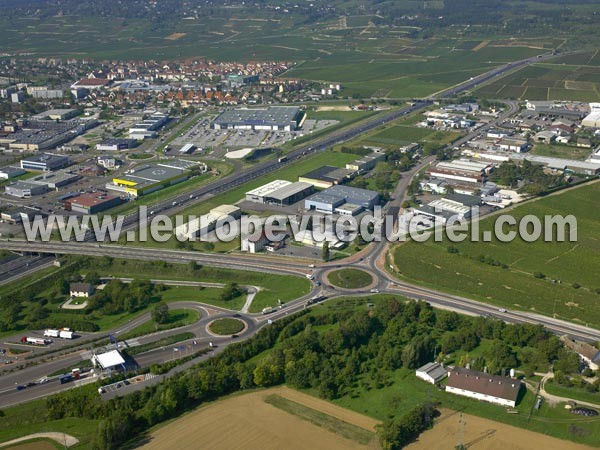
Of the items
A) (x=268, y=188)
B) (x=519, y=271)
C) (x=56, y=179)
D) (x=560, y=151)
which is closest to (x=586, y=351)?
(x=519, y=271)

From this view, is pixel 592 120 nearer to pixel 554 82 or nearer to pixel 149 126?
pixel 554 82

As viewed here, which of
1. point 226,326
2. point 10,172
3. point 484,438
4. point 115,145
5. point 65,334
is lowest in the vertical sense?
point 484,438

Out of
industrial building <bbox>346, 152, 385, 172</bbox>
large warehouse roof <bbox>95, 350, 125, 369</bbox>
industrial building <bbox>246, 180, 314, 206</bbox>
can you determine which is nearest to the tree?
large warehouse roof <bbox>95, 350, 125, 369</bbox>

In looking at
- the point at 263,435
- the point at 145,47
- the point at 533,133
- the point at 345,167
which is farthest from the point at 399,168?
the point at 145,47

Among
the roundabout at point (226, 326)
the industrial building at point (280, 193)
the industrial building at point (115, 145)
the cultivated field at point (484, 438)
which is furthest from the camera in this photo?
the industrial building at point (115, 145)

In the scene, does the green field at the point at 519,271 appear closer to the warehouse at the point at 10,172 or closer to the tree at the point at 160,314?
the tree at the point at 160,314

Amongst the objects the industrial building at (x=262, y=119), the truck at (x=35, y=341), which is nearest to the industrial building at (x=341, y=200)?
the truck at (x=35, y=341)
